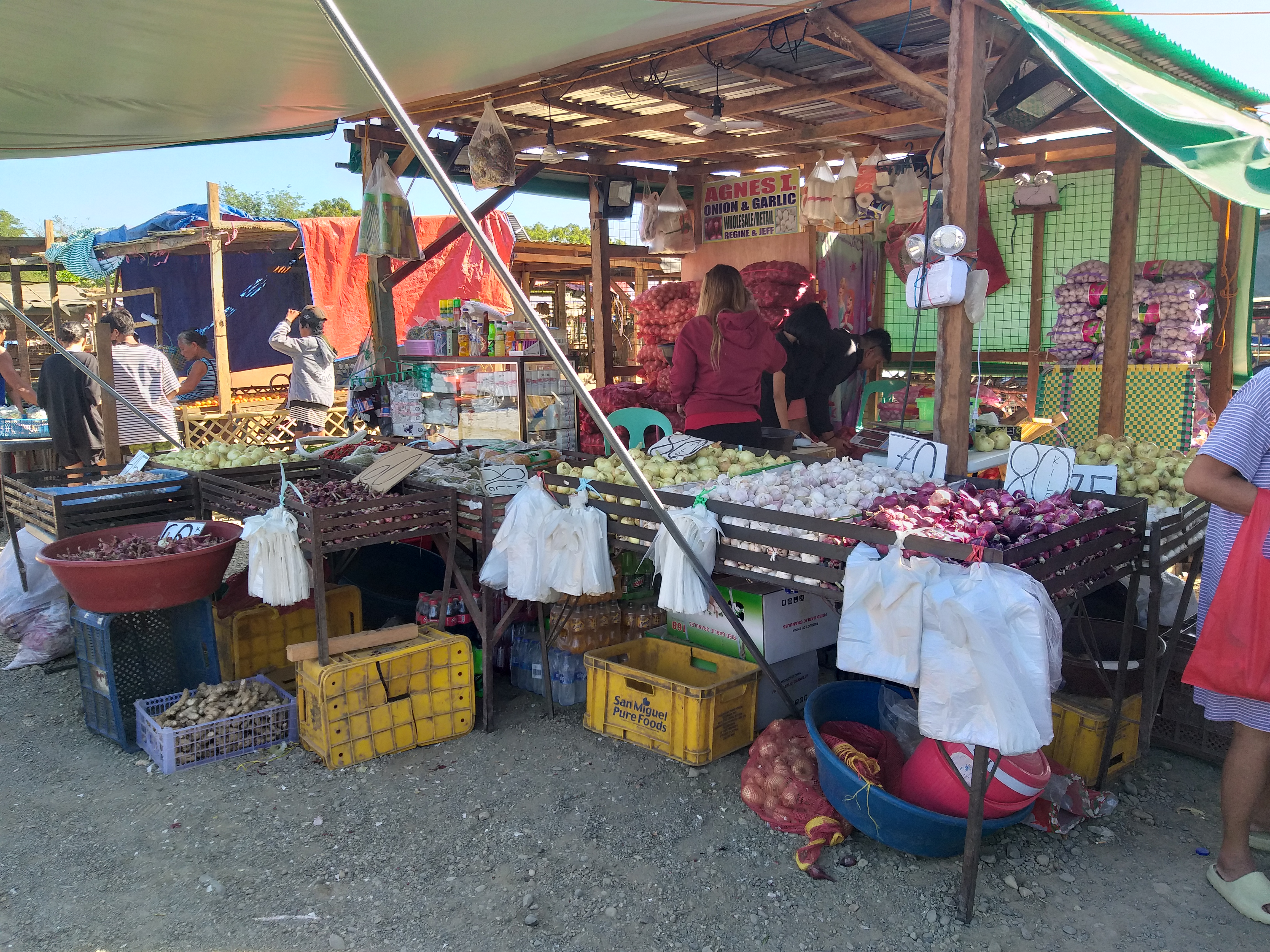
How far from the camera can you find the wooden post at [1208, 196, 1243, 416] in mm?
7453

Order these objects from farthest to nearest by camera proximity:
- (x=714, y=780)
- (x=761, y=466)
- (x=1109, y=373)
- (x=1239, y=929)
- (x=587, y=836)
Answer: (x=1109, y=373), (x=761, y=466), (x=714, y=780), (x=587, y=836), (x=1239, y=929)

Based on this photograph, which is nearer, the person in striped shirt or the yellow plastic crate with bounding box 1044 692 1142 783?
the yellow plastic crate with bounding box 1044 692 1142 783

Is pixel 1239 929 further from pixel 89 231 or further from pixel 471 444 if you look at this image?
pixel 89 231

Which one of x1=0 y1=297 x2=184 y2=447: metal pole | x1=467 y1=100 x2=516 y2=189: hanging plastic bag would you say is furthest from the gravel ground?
x1=467 y1=100 x2=516 y2=189: hanging plastic bag

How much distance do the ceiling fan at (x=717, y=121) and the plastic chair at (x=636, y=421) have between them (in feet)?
6.22

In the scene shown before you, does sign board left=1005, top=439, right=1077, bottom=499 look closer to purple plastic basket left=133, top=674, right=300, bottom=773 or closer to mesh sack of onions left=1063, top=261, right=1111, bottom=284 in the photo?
purple plastic basket left=133, top=674, right=300, bottom=773

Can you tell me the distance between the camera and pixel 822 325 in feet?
22.1

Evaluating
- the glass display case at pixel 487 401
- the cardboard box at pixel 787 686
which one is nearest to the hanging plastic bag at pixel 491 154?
the glass display case at pixel 487 401

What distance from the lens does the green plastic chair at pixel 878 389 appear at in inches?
320

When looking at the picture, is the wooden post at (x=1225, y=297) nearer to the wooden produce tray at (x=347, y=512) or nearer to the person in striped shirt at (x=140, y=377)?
the wooden produce tray at (x=347, y=512)

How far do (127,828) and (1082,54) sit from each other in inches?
190

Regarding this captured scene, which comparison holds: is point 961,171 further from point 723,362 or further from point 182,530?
point 182,530

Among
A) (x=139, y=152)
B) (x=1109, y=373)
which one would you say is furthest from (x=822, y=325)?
(x=139, y=152)

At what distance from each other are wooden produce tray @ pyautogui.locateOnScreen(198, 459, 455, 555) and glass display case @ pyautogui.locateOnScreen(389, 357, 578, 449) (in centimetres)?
154
